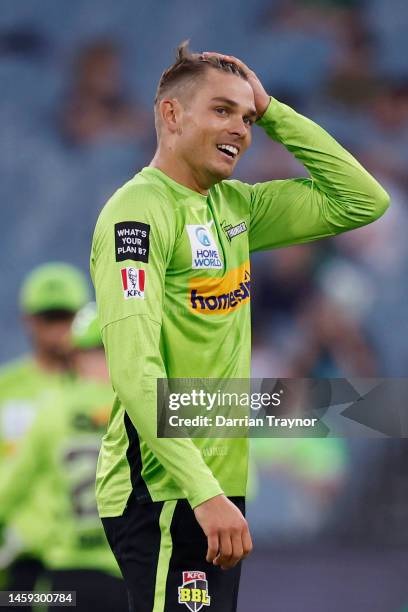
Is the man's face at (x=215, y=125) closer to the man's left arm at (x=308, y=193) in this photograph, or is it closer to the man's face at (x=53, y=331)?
the man's left arm at (x=308, y=193)

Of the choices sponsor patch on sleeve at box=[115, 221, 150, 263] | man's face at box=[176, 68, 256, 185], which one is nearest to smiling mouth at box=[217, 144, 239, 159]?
man's face at box=[176, 68, 256, 185]

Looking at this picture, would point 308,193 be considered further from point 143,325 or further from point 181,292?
point 143,325

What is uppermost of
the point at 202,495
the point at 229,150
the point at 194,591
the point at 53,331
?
the point at 53,331

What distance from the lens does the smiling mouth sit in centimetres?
304

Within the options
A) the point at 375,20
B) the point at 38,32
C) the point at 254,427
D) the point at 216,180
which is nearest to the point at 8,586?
the point at 254,427

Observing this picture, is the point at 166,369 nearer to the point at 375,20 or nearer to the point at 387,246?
the point at 387,246

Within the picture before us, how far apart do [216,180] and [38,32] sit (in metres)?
6.77

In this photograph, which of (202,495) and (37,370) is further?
(37,370)

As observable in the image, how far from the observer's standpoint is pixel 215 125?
3.03m

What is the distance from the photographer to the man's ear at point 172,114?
3104 millimetres

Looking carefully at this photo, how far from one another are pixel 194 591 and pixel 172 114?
1.22 meters

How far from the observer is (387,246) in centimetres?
907

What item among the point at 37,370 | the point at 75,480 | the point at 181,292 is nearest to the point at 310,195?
the point at 181,292

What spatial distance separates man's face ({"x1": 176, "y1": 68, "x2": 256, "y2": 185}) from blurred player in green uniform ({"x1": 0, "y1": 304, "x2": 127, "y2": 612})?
8.05 ft
